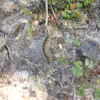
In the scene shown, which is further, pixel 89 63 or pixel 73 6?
pixel 73 6

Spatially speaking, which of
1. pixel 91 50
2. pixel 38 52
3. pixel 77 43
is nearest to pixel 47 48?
pixel 38 52

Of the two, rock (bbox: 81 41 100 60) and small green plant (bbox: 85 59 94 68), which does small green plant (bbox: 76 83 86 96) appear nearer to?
small green plant (bbox: 85 59 94 68)

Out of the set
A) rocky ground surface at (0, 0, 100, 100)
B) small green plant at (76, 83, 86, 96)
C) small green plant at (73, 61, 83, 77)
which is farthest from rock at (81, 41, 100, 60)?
small green plant at (76, 83, 86, 96)

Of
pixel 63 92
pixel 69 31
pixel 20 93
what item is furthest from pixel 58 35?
pixel 20 93

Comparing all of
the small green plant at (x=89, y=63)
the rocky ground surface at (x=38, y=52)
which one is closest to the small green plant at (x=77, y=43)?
the rocky ground surface at (x=38, y=52)

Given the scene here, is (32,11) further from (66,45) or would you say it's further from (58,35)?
(66,45)

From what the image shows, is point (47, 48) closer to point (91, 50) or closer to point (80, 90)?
point (91, 50)

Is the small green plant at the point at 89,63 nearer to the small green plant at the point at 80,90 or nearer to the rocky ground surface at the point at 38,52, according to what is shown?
the rocky ground surface at the point at 38,52

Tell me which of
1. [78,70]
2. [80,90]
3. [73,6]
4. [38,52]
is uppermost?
[73,6]
